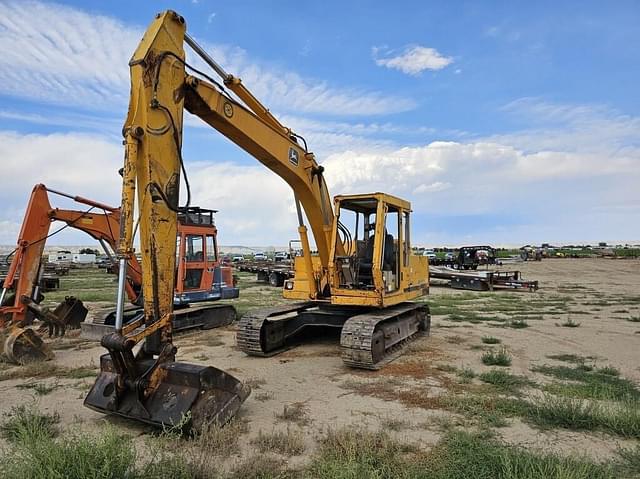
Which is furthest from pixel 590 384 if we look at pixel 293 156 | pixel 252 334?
pixel 293 156

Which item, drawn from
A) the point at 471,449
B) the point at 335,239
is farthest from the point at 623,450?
the point at 335,239

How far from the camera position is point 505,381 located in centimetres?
740

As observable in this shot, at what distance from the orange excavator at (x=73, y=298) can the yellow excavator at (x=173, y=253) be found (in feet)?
8.97

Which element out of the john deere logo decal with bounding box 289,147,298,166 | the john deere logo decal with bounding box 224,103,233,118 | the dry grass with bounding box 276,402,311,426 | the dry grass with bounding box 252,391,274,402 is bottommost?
the dry grass with bounding box 276,402,311,426

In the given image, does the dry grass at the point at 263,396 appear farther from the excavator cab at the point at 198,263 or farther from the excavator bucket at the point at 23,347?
the excavator cab at the point at 198,263

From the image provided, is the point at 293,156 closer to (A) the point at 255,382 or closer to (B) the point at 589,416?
(A) the point at 255,382

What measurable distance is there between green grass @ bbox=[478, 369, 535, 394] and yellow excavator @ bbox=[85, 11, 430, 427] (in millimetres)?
1814

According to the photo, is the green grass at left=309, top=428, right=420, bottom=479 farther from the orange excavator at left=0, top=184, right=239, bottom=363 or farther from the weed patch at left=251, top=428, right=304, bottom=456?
the orange excavator at left=0, top=184, right=239, bottom=363

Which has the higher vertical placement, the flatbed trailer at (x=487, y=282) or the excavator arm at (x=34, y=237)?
the excavator arm at (x=34, y=237)

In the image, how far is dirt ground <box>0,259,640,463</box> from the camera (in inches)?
217

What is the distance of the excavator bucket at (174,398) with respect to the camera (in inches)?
201

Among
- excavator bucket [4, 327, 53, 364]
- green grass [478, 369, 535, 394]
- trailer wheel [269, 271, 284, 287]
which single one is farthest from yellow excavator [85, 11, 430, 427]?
trailer wheel [269, 271, 284, 287]

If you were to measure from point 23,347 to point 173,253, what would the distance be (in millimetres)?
4877

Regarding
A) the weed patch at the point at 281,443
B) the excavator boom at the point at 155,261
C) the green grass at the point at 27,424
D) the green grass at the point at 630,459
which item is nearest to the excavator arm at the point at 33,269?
the green grass at the point at 27,424
